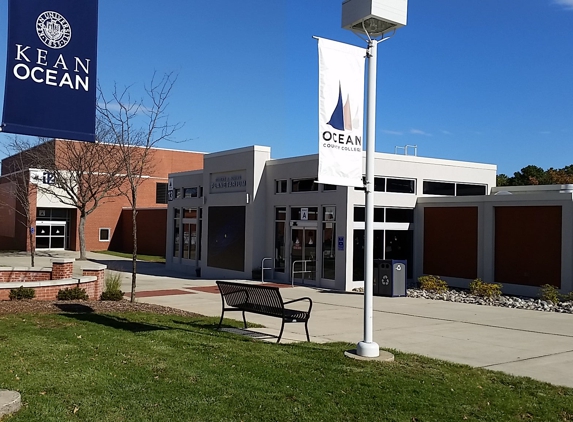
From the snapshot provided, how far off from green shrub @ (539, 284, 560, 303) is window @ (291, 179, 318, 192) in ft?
28.0

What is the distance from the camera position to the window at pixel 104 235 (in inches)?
1907

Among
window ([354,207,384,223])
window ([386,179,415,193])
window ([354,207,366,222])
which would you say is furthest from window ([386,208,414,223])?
window ([354,207,366,222])

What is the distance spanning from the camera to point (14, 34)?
26.0 ft

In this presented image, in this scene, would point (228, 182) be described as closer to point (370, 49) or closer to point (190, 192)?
point (190, 192)

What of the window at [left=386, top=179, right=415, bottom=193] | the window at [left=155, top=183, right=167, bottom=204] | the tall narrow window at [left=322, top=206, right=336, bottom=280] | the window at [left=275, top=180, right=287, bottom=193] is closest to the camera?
the tall narrow window at [left=322, top=206, right=336, bottom=280]

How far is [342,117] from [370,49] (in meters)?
1.21

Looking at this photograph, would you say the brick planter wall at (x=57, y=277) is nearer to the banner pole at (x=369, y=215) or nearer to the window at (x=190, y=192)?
the banner pole at (x=369, y=215)

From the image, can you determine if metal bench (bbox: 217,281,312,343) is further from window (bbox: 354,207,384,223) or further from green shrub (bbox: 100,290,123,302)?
window (bbox: 354,207,384,223)

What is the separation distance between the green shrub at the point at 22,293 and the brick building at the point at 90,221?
1111 inches

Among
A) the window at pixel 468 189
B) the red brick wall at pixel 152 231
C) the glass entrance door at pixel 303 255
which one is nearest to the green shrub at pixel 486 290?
the glass entrance door at pixel 303 255

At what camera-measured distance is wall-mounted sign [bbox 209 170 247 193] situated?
25109mm

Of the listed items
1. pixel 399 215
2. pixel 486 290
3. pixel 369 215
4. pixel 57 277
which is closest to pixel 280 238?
pixel 399 215

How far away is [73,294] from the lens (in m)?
14.1

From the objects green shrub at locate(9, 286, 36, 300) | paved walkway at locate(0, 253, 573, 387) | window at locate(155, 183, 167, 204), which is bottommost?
paved walkway at locate(0, 253, 573, 387)
